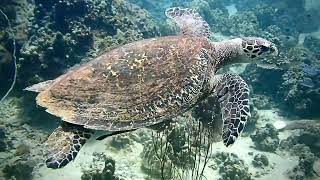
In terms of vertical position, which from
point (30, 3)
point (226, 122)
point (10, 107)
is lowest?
point (10, 107)

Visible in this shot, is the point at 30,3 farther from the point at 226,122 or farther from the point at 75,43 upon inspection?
the point at 226,122

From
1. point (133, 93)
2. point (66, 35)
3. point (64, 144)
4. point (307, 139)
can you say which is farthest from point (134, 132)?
point (307, 139)

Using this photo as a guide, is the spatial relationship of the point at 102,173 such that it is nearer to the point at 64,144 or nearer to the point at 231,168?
the point at 64,144

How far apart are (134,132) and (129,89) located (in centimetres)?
278

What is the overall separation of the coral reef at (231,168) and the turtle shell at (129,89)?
2230 mm

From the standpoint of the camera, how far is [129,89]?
4543 mm

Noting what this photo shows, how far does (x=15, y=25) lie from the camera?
9953 mm

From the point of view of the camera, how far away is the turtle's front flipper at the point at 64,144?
4.06 metres

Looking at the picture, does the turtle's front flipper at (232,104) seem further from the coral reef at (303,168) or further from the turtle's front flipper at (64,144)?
the coral reef at (303,168)

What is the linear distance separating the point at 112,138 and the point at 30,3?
7.77m

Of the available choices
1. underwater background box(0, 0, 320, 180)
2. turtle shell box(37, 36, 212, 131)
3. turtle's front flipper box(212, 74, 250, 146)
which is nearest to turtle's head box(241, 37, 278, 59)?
turtle's front flipper box(212, 74, 250, 146)

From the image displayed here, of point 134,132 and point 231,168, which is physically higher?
point 134,132

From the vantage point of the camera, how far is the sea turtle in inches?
171

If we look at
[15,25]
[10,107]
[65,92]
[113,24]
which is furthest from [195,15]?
[15,25]
